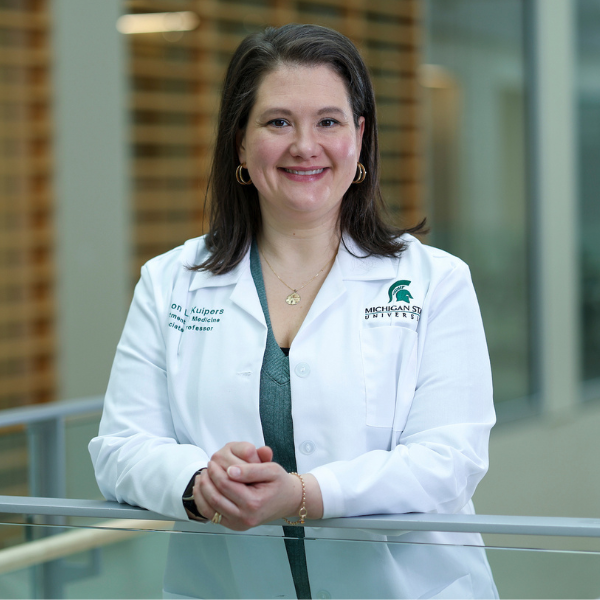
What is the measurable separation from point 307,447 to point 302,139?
2.30ft

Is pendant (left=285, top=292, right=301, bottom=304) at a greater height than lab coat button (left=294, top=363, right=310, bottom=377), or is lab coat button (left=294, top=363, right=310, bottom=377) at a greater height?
pendant (left=285, top=292, right=301, bottom=304)

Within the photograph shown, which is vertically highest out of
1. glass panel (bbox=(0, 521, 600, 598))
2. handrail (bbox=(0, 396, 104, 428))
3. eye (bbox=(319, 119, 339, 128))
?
eye (bbox=(319, 119, 339, 128))

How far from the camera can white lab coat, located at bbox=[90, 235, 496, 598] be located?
5.81ft

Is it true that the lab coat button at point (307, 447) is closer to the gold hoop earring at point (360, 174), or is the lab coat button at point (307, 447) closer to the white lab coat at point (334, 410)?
the white lab coat at point (334, 410)

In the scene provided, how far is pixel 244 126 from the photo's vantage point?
2186mm

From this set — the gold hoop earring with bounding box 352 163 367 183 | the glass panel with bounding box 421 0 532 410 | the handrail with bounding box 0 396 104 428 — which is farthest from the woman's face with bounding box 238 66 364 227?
the glass panel with bounding box 421 0 532 410

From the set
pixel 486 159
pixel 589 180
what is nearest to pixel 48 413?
pixel 486 159

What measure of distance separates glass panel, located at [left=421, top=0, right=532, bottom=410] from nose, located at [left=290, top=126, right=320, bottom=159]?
4.63 m

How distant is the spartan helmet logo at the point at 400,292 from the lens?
2072 mm

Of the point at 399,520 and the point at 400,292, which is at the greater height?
the point at 400,292

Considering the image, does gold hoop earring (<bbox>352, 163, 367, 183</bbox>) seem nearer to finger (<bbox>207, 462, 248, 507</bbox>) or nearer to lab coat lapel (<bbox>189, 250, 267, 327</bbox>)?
lab coat lapel (<bbox>189, 250, 267, 327</bbox>)

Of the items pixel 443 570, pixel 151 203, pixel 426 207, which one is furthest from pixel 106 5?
pixel 443 570

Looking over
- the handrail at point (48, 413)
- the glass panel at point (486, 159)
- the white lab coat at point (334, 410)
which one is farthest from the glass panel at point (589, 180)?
the white lab coat at point (334, 410)

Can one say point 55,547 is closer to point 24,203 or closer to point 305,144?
point 305,144
